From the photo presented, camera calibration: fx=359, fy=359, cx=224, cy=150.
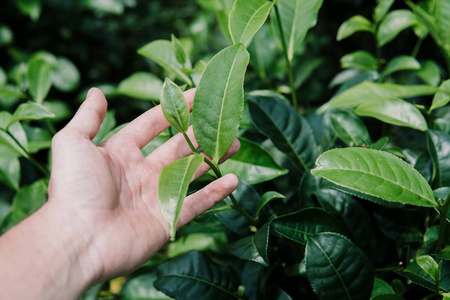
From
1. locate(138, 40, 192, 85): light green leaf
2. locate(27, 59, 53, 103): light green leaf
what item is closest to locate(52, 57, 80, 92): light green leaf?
locate(27, 59, 53, 103): light green leaf

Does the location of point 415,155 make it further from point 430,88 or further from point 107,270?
point 107,270

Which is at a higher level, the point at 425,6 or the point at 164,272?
the point at 425,6

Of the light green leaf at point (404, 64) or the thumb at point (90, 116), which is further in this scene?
the light green leaf at point (404, 64)

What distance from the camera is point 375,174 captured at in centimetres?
71

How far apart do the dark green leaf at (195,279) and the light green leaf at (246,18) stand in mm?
584

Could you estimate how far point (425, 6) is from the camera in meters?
1.31

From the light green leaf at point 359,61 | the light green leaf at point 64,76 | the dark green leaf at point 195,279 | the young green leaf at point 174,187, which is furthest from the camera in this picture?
the light green leaf at point 64,76

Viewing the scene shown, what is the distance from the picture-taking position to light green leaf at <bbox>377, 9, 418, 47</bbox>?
1.16 m

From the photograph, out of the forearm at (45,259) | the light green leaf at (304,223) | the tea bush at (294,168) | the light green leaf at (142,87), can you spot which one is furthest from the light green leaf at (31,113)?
the light green leaf at (304,223)

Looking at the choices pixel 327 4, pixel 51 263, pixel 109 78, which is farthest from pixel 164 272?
pixel 109 78

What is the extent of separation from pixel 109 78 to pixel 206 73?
1986 millimetres

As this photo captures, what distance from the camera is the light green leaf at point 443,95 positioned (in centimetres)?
89

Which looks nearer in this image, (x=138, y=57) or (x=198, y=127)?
(x=198, y=127)

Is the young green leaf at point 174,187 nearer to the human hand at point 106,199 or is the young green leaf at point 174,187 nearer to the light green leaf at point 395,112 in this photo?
the human hand at point 106,199
